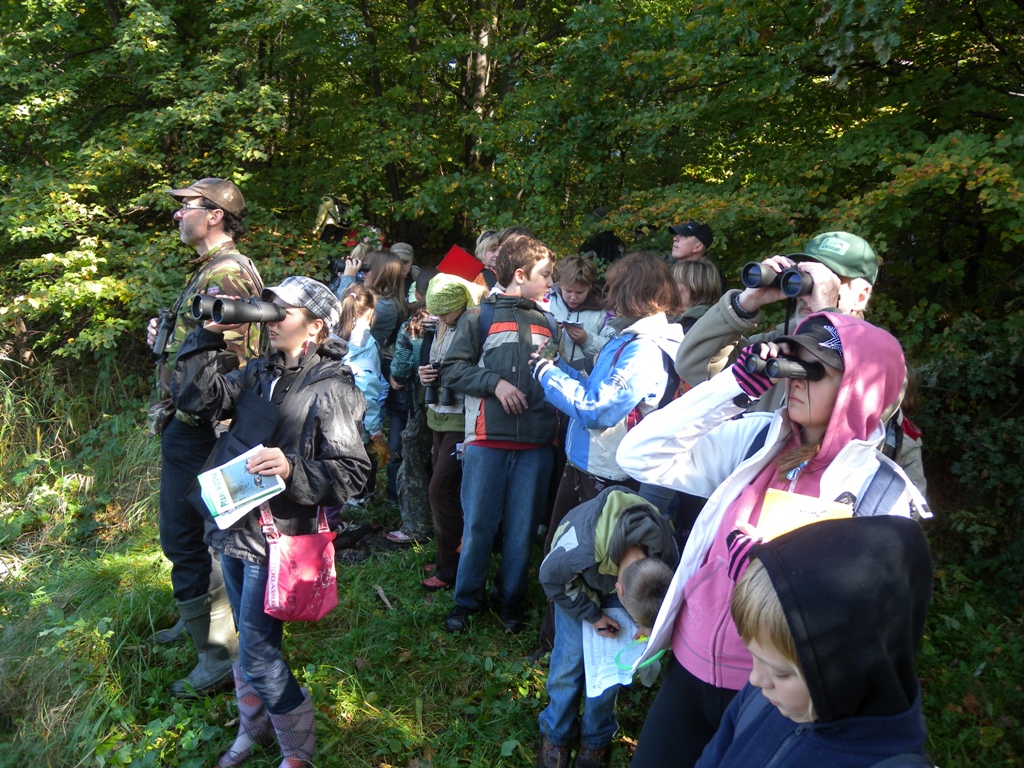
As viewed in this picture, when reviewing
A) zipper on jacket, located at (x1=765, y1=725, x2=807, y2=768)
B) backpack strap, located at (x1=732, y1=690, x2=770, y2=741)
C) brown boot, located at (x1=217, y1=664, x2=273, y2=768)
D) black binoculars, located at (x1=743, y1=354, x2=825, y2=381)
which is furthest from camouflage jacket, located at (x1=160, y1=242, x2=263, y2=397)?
zipper on jacket, located at (x1=765, y1=725, x2=807, y2=768)

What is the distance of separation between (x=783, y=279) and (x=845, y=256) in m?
0.24

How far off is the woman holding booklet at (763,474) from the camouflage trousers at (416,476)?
3.09 metres

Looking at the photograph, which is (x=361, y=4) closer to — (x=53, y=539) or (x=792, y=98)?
(x=792, y=98)

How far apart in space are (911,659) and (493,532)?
8.79ft

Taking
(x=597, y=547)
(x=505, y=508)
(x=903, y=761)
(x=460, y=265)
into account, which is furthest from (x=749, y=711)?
(x=460, y=265)

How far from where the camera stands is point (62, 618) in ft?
12.4

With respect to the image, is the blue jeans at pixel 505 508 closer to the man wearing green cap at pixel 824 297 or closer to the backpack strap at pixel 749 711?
the man wearing green cap at pixel 824 297

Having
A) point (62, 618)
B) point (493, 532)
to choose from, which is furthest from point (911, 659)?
point (62, 618)

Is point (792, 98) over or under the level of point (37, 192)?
over

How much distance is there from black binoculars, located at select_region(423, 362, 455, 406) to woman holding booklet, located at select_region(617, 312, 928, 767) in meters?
2.15

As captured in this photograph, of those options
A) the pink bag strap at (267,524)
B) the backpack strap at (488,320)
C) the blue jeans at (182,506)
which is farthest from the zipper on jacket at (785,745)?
the blue jeans at (182,506)

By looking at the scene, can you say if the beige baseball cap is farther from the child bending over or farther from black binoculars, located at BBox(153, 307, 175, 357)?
the child bending over

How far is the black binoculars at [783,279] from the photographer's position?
2.35m

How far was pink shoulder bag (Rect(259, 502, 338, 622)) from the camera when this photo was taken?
2627mm
